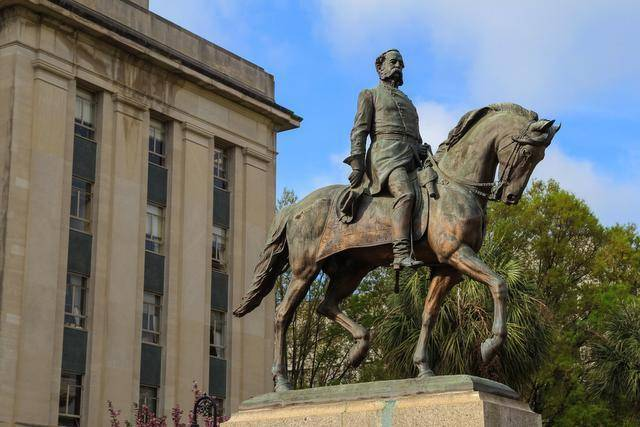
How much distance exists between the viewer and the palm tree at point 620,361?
28.8m

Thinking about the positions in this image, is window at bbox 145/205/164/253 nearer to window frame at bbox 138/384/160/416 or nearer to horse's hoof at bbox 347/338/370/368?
window frame at bbox 138/384/160/416

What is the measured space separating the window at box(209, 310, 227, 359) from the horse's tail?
2568 centimetres

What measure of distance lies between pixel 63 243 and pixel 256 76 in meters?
13.4

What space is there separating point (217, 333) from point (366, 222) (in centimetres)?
2752

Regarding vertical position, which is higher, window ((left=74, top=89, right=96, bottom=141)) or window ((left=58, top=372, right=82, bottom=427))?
window ((left=74, top=89, right=96, bottom=141))

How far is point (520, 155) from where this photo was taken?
38.1 ft

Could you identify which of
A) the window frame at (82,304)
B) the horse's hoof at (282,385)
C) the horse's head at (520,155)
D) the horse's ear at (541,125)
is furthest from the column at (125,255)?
the horse's ear at (541,125)

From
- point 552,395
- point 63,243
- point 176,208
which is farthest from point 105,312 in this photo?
point 552,395

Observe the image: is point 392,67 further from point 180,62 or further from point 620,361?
point 180,62

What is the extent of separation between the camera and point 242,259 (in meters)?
40.5

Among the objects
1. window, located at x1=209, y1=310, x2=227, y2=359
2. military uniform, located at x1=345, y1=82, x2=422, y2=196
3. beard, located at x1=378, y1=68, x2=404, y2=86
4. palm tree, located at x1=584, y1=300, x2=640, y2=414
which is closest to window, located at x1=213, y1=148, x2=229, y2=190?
window, located at x1=209, y1=310, x2=227, y2=359

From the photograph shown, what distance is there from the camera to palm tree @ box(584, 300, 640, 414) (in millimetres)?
28750

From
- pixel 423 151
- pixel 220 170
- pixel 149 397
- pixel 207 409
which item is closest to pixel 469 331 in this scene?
pixel 207 409

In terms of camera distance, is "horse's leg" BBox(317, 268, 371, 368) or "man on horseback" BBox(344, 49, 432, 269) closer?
"man on horseback" BBox(344, 49, 432, 269)
